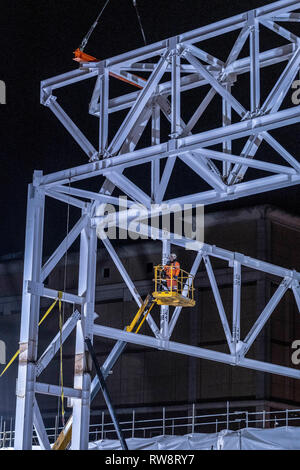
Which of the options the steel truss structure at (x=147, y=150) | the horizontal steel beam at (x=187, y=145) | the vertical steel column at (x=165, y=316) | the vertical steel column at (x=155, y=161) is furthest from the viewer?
the vertical steel column at (x=165, y=316)

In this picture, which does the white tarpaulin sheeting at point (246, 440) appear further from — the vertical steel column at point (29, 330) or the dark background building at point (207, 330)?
the dark background building at point (207, 330)

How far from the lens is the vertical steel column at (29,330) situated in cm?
2084

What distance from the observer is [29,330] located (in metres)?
21.4

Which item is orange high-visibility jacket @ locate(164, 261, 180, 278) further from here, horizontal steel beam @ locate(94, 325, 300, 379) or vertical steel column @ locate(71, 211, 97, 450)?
vertical steel column @ locate(71, 211, 97, 450)

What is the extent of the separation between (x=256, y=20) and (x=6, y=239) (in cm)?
2782

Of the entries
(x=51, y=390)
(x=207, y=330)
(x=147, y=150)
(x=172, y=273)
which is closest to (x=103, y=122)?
(x=147, y=150)

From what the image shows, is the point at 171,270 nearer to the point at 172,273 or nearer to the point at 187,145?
the point at 172,273

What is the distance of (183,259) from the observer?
45.2m

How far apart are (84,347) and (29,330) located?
75.2 inches

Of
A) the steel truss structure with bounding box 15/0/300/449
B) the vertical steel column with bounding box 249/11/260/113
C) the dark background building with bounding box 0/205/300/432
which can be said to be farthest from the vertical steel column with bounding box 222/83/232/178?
the dark background building with bounding box 0/205/300/432

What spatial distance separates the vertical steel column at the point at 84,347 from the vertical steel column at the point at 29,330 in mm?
1490

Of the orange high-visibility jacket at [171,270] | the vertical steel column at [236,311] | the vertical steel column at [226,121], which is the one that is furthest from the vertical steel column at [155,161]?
the vertical steel column at [236,311]

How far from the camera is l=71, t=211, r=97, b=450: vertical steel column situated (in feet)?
72.3

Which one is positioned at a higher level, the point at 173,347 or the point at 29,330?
the point at 173,347
